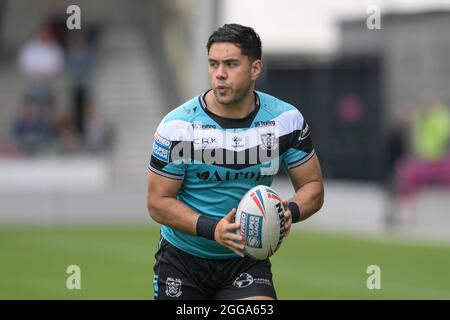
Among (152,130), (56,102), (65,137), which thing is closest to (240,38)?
(65,137)

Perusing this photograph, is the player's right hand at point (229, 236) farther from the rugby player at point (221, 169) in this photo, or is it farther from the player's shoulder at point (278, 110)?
the player's shoulder at point (278, 110)

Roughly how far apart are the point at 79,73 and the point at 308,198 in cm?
2016

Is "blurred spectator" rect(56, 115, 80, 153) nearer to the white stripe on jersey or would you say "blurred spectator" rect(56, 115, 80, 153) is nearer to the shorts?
the shorts

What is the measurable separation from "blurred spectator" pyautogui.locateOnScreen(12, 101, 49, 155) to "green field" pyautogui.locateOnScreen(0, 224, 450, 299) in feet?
10.5

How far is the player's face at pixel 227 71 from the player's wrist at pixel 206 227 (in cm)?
71

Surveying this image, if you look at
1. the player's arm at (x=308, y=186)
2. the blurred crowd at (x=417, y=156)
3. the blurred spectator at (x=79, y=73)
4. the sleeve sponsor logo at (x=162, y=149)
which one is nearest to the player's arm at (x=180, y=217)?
the sleeve sponsor logo at (x=162, y=149)

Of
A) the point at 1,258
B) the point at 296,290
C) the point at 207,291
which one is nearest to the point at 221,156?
the point at 207,291

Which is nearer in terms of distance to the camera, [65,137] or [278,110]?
[278,110]

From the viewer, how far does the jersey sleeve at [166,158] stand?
7.17 m

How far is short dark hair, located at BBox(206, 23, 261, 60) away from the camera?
7074mm

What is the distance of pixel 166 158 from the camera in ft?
23.5

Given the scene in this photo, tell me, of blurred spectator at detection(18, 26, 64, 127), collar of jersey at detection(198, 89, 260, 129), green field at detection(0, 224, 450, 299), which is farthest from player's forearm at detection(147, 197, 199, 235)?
blurred spectator at detection(18, 26, 64, 127)

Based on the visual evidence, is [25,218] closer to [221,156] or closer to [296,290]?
[296,290]

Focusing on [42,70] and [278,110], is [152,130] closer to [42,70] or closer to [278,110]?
[42,70]
